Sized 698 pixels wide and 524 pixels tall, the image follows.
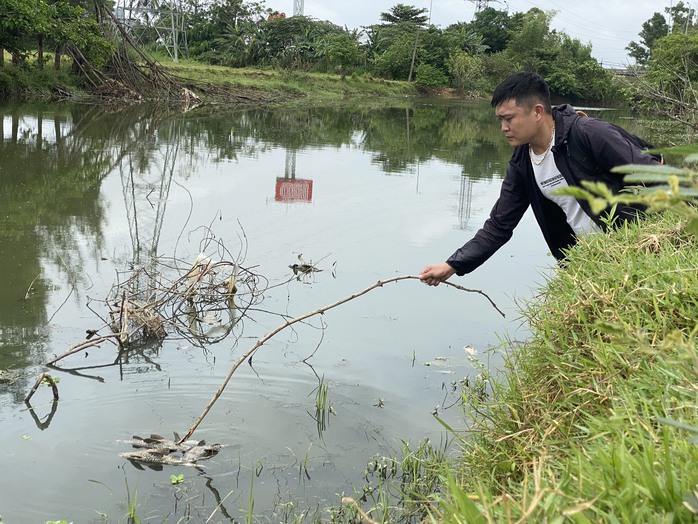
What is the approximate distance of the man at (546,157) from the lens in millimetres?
3727

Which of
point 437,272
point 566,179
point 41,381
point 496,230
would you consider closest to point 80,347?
point 41,381

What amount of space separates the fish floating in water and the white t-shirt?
2.02 metres

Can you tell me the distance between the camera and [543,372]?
2.89 m

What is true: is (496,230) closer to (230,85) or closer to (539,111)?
(539,111)

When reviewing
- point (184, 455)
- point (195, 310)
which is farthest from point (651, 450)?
point (195, 310)

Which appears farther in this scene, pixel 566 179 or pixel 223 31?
pixel 223 31

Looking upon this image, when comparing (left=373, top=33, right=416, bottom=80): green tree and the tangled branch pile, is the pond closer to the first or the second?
the tangled branch pile

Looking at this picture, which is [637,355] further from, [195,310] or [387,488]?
[195,310]

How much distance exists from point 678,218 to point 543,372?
99cm

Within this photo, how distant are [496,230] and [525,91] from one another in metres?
0.71

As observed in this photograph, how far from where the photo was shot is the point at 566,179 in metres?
3.84

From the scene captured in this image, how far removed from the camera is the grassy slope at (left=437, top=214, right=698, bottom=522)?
5.11 feet

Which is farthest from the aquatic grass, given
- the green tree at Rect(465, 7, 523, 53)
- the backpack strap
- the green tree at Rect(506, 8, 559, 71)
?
the green tree at Rect(465, 7, 523, 53)

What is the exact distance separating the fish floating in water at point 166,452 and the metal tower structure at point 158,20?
1047 inches
